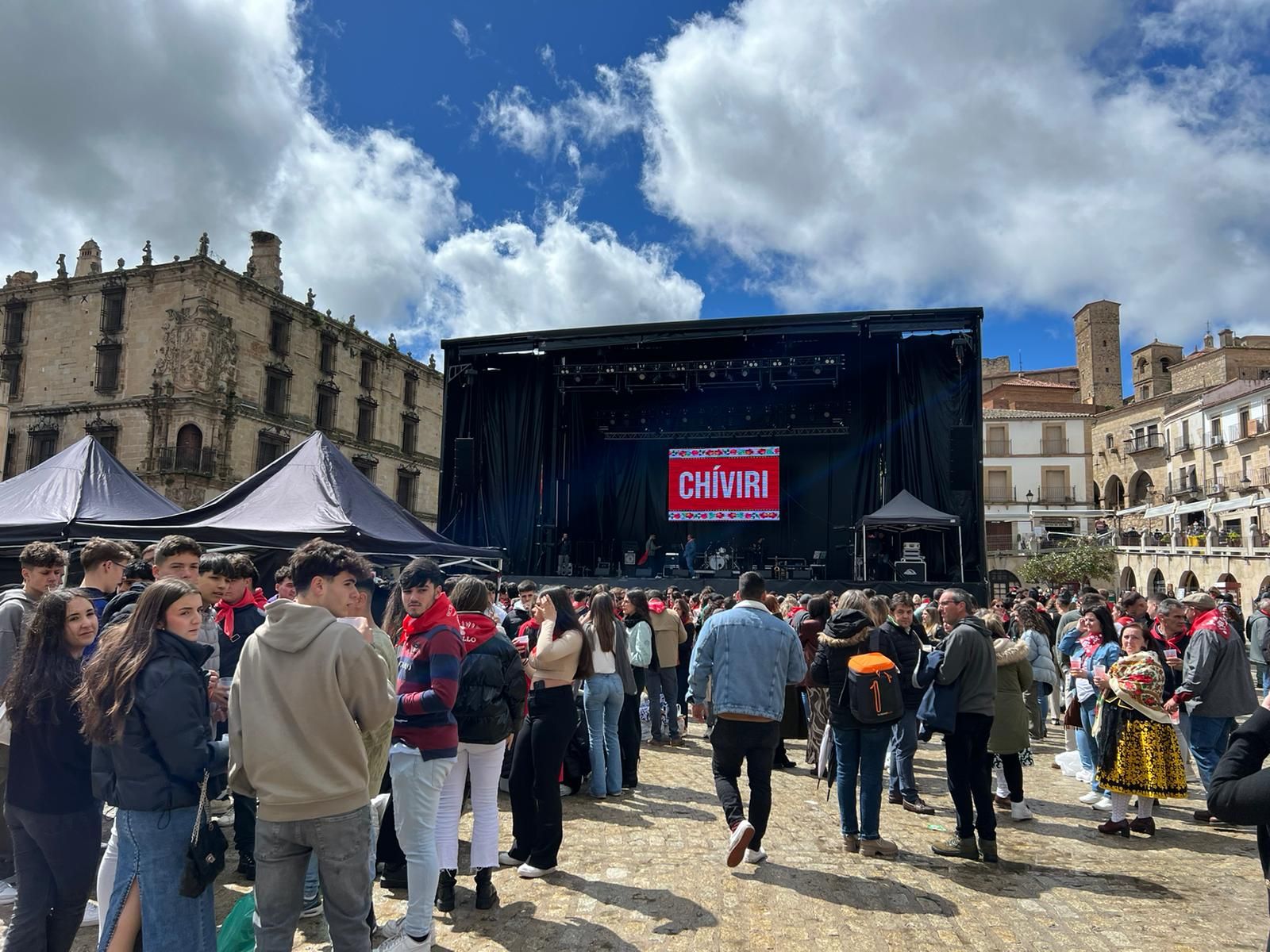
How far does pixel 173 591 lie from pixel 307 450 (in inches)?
268

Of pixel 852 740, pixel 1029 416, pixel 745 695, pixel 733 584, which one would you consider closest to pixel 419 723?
pixel 745 695

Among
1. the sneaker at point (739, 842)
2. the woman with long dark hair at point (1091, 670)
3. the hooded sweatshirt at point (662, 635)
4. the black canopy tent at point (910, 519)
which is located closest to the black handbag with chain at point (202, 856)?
the sneaker at point (739, 842)

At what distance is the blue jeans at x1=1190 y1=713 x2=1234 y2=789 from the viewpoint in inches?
214

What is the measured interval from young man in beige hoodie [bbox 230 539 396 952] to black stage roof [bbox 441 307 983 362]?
1486 cm

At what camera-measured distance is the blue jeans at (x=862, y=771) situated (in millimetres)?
4559

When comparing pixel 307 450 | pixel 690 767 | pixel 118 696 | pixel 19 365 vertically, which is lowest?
pixel 690 767

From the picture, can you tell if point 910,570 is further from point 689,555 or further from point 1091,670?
point 1091,670

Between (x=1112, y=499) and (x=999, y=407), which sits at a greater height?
(x=999, y=407)

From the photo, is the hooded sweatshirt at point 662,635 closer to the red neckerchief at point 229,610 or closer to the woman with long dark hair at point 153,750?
the red neckerchief at point 229,610

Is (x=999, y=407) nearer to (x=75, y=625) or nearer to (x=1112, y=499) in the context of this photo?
(x=1112, y=499)

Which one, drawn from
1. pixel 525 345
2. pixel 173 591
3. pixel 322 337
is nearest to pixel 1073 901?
pixel 173 591

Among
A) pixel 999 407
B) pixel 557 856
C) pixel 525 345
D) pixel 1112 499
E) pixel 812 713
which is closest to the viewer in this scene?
pixel 557 856

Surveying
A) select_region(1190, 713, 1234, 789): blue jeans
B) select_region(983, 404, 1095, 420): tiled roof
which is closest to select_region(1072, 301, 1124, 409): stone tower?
select_region(983, 404, 1095, 420): tiled roof

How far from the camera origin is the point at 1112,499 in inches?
1570
